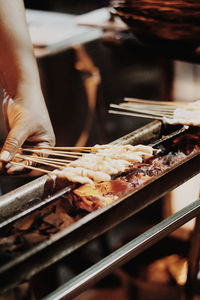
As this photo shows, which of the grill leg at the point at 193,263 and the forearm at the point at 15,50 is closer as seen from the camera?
the forearm at the point at 15,50

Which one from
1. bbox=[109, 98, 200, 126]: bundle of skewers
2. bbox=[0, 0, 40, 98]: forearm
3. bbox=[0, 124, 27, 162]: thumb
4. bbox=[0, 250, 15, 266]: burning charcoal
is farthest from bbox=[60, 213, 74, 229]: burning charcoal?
bbox=[0, 0, 40, 98]: forearm

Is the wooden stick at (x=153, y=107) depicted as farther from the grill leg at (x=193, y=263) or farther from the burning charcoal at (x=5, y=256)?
the burning charcoal at (x=5, y=256)

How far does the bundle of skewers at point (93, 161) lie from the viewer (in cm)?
202

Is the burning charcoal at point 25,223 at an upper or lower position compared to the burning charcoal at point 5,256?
upper

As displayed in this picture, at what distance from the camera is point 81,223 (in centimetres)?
173

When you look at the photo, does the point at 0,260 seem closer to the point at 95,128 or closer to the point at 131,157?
the point at 131,157

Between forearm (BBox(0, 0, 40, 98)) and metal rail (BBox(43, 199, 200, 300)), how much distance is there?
1190mm

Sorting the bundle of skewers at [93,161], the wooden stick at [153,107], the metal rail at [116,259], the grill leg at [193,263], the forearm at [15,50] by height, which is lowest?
the grill leg at [193,263]

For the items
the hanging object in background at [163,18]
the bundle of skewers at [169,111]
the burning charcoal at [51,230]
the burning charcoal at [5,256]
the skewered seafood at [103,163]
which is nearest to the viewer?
the burning charcoal at [5,256]

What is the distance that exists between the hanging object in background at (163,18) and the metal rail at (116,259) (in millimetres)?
1526

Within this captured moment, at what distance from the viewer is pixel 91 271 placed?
6.30 ft

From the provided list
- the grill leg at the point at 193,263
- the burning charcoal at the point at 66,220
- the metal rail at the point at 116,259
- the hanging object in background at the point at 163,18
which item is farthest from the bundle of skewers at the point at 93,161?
the hanging object in background at the point at 163,18

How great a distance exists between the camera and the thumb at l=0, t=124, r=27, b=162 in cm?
226

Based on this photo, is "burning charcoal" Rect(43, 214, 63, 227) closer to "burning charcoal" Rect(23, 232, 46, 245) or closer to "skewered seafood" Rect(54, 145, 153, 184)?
"burning charcoal" Rect(23, 232, 46, 245)
